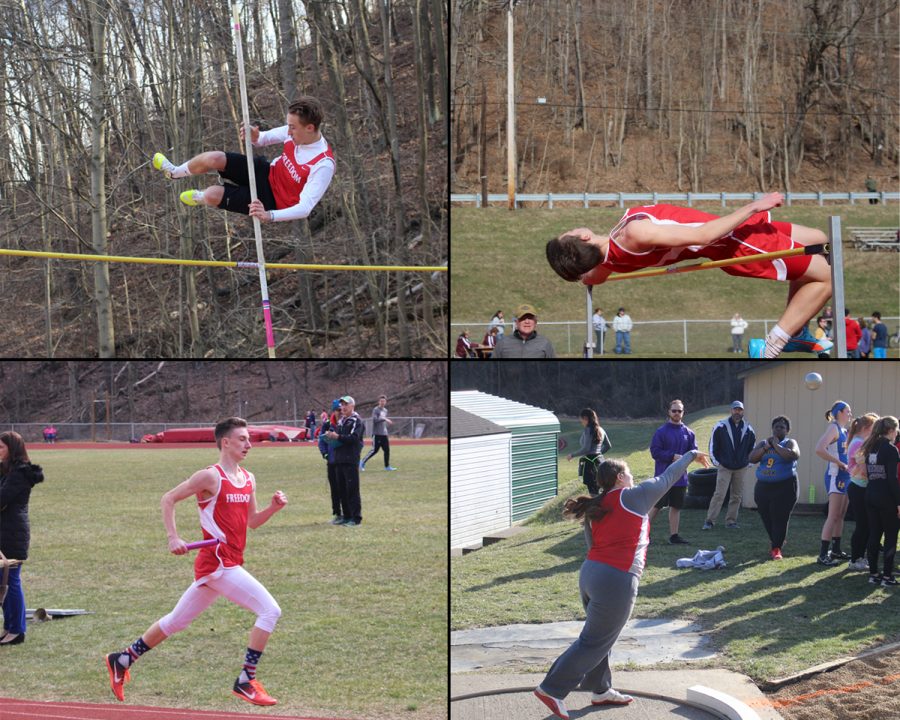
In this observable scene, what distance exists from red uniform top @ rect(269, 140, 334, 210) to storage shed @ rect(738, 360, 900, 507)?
3197mm

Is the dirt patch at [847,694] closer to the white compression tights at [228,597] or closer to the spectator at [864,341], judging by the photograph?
the white compression tights at [228,597]

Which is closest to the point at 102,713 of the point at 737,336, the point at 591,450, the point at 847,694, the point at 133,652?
the point at 133,652

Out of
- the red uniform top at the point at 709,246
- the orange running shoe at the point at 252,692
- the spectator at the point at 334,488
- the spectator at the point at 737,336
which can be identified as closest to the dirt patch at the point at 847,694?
the red uniform top at the point at 709,246

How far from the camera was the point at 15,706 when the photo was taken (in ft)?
19.4

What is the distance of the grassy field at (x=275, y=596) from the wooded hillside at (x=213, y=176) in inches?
122

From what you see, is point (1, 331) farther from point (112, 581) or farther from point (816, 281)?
point (816, 281)

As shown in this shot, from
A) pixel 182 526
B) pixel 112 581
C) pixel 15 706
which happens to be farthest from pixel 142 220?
pixel 15 706

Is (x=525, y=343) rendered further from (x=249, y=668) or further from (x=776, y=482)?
(x=249, y=668)

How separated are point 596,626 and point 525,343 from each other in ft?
6.60

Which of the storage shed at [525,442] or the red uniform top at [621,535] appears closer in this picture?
the red uniform top at [621,535]

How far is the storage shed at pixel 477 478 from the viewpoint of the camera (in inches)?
280

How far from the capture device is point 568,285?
22828mm

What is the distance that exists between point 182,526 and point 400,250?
5101 millimetres

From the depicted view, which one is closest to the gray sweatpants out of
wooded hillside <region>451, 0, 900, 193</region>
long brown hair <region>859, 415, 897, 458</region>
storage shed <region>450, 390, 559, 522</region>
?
storage shed <region>450, 390, 559, 522</region>
